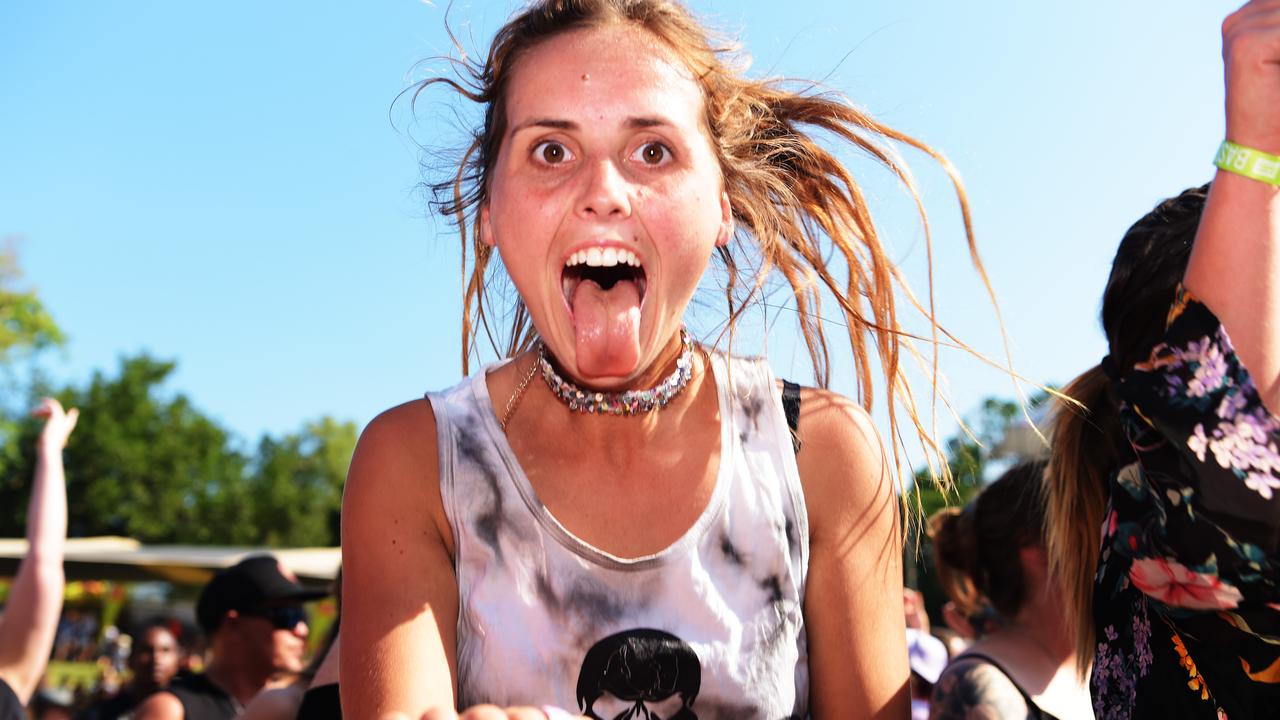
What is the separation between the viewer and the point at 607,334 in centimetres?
195

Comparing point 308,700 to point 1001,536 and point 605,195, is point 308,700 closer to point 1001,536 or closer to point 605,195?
point 605,195

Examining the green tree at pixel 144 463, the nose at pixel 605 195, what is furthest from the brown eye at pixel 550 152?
the green tree at pixel 144 463

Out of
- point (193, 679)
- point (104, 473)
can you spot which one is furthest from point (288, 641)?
point (104, 473)

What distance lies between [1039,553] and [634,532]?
2400mm

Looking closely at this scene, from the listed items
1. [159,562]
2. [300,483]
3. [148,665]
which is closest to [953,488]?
[148,665]

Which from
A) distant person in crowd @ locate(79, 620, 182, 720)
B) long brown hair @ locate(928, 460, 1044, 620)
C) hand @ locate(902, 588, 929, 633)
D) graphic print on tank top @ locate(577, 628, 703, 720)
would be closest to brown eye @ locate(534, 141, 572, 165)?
graphic print on tank top @ locate(577, 628, 703, 720)

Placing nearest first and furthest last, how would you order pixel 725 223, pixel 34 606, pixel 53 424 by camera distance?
1. pixel 725 223
2. pixel 34 606
3. pixel 53 424

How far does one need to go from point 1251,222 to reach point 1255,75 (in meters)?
0.19

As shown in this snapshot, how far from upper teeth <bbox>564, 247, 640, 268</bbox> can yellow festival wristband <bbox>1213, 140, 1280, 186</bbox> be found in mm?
939

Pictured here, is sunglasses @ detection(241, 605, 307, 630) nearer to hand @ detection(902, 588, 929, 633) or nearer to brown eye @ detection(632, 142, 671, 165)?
hand @ detection(902, 588, 929, 633)

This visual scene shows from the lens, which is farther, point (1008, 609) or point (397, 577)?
point (1008, 609)

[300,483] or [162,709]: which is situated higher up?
[162,709]

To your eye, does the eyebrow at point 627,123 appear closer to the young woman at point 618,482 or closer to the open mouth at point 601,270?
the young woman at point 618,482

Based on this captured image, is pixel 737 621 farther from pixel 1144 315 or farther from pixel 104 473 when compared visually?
pixel 104 473
